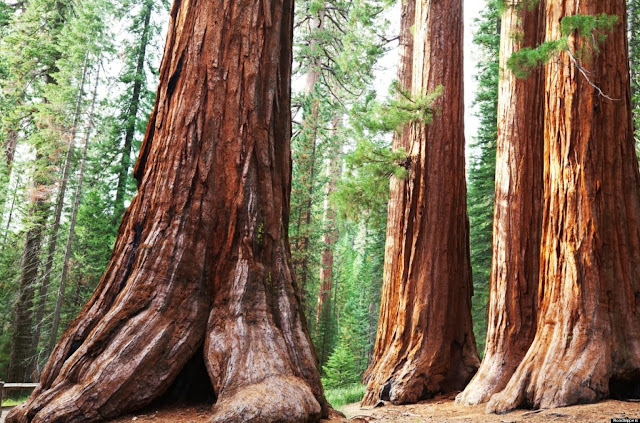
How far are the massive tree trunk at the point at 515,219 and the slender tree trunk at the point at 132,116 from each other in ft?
45.6

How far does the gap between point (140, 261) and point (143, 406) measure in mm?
1082

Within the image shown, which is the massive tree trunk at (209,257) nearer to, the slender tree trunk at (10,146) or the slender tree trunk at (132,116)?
the slender tree trunk at (132,116)

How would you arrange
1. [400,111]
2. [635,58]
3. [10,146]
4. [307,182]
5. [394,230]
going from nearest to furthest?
[400,111] < [394,230] < [635,58] < [307,182] < [10,146]

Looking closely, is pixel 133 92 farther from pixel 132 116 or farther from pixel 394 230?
pixel 394 230

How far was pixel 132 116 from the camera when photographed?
1897cm

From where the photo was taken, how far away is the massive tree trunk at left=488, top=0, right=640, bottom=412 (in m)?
5.36

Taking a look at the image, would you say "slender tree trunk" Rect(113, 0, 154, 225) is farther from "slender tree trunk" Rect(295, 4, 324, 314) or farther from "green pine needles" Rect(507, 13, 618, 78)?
"green pine needles" Rect(507, 13, 618, 78)

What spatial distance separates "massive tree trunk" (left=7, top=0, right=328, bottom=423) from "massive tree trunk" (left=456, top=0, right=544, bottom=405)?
4.32m

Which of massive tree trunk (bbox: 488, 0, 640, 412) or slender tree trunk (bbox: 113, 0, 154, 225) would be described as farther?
slender tree trunk (bbox: 113, 0, 154, 225)

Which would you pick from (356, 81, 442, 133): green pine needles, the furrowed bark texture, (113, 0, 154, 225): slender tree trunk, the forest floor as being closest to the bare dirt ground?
the forest floor

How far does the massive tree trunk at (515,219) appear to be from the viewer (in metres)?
7.48

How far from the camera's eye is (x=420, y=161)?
9.51m

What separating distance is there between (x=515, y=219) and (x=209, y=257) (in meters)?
5.57

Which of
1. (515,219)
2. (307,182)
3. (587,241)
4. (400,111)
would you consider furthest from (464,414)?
(307,182)
